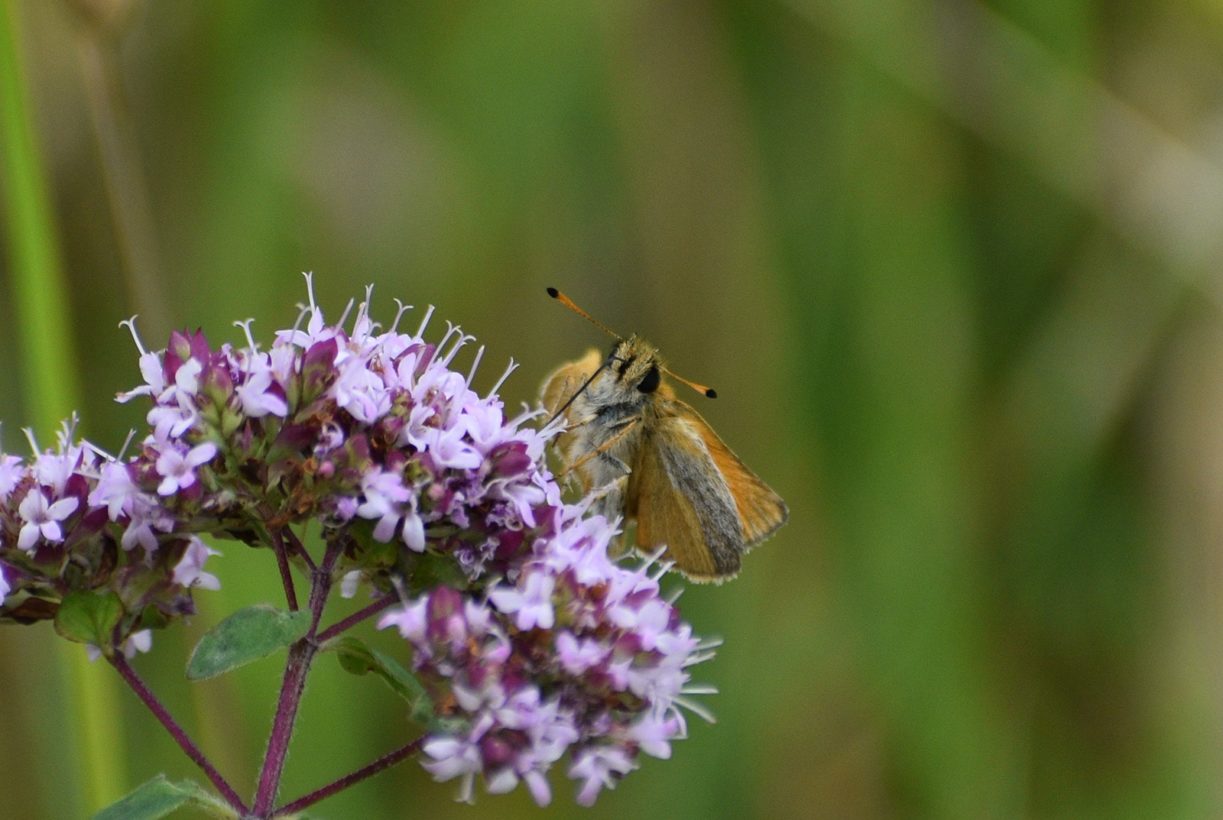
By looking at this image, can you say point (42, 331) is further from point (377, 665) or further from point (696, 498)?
point (696, 498)

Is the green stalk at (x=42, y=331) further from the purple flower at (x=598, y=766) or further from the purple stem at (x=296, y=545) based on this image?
the purple flower at (x=598, y=766)

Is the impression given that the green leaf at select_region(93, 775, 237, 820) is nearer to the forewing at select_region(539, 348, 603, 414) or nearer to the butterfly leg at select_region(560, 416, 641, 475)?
the butterfly leg at select_region(560, 416, 641, 475)

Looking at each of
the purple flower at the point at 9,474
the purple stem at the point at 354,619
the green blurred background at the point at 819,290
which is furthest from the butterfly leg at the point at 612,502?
the green blurred background at the point at 819,290

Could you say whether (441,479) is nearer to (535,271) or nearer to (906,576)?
(906,576)

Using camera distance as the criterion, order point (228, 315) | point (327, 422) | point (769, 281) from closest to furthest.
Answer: point (327, 422), point (228, 315), point (769, 281)

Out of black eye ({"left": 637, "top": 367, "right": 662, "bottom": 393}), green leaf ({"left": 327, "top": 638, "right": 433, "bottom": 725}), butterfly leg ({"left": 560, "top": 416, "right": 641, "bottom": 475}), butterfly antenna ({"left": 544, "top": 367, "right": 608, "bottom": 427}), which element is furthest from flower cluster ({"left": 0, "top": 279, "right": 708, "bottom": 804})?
black eye ({"left": 637, "top": 367, "right": 662, "bottom": 393})

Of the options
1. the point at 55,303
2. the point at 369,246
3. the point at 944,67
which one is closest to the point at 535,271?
the point at 369,246
